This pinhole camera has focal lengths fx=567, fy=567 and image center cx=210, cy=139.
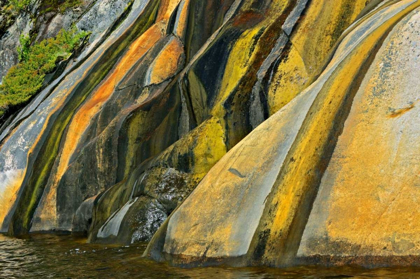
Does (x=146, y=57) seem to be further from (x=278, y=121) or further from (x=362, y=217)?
(x=362, y=217)

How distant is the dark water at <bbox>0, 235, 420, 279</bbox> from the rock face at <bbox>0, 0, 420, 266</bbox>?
0.96 feet

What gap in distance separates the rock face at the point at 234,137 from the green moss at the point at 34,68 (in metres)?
2.14

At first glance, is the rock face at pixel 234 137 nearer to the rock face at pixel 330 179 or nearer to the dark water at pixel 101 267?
the rock face at pixel 330 179

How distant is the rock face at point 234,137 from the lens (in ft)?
26.0

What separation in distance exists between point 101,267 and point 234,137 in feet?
14.6

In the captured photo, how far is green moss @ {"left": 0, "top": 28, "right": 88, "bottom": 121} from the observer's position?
25531 mm

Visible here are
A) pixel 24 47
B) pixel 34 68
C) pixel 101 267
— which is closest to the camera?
pixel 101 267

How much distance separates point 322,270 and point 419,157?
2014 mm

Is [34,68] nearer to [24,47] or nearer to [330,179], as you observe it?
[24,47]

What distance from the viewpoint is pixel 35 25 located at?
30.0 metres

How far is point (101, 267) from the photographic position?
31.8 feet

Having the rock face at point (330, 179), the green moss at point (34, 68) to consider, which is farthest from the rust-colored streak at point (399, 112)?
the green moss at point (34, 68)

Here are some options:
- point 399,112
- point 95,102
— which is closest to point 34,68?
point 95,102

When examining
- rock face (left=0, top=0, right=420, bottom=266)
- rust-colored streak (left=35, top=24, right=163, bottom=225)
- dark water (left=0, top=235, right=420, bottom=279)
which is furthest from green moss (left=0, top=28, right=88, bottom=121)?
dark water (left=0, top=235, right=420, bottom=279)
